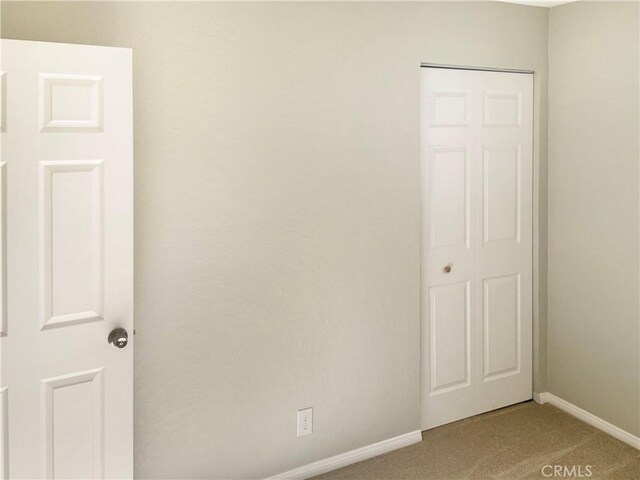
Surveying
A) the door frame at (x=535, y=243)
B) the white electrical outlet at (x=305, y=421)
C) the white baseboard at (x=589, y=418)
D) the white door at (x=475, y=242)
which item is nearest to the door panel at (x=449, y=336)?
the white door at (x=475, y=242)

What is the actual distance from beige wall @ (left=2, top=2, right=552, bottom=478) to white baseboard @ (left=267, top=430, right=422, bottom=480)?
37 mm

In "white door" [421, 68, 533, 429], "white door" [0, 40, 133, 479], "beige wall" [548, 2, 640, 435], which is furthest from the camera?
"white door" [421, 68, 533, 429]

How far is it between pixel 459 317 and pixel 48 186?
2.19m

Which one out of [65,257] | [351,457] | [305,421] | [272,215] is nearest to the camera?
[65,257]

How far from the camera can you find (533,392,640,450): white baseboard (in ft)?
9.58

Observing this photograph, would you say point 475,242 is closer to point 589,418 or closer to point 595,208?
point 595,208

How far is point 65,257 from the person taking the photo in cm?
191

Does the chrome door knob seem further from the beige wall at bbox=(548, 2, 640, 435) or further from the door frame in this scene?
the beige wall at bbox=(548, 2, 640, 435)

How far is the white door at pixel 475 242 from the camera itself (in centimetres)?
297

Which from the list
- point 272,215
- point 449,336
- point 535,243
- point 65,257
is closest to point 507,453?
point 449,336

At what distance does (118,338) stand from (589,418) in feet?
8.51

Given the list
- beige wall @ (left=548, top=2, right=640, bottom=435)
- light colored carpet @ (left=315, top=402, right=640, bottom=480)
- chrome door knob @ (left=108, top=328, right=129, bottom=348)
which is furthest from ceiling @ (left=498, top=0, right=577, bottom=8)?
chrome door knob @ (left=108, top=328, right=129, bottom=348)

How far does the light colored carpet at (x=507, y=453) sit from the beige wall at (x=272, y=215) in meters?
0.15

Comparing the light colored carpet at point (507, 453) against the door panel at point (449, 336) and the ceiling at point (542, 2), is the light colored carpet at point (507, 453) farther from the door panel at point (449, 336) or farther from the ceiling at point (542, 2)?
the ceiling at point (542, 2)
